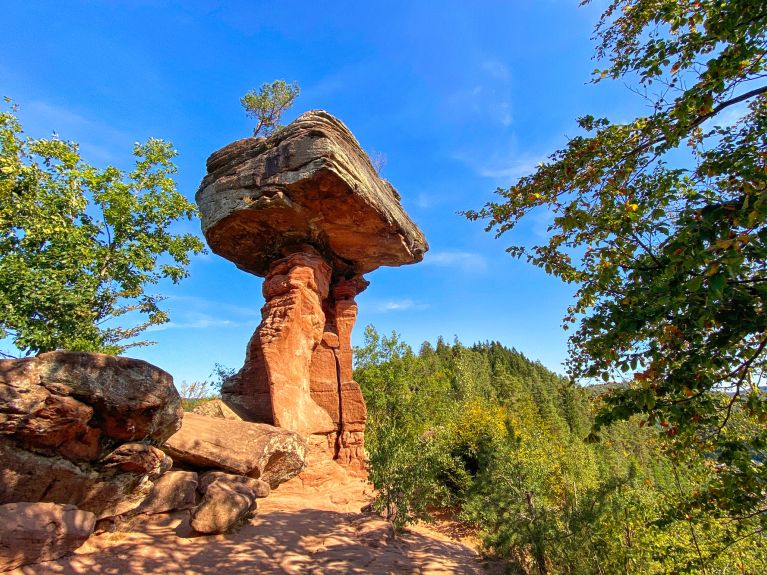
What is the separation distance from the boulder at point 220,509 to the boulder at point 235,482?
5.8 inches

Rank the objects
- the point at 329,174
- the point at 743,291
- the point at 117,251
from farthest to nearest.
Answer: the point at 117,251 → the point at 329,174 → the point at 743,291

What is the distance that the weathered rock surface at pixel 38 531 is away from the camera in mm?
4586

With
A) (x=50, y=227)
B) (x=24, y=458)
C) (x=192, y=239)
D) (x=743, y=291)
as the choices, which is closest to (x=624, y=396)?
(x=743, y=291)

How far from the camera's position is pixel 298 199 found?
451 inches

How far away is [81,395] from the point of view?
5461 mm


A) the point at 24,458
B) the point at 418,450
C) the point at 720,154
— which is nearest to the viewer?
the point at 720,154

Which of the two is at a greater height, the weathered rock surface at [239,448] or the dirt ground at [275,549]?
the weathered rock surface at [239,448]

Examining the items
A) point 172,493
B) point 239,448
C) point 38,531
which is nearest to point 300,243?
point 239,448

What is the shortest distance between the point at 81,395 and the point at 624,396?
699 centimetres

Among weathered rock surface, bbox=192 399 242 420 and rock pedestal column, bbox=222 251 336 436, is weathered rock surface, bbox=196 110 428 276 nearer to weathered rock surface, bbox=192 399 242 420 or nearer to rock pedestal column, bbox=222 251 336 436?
rock pedestal column, bbox=222 251 336 436

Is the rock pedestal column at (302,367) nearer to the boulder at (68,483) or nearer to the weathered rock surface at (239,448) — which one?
the weathered rock surface at (239,448)

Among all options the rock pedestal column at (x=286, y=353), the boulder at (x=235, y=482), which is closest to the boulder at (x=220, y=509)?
the boulder at (x=235, y=482)

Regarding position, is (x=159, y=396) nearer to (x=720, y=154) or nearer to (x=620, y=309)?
(x=620, y=309)

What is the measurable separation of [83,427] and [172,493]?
8.68 ft
